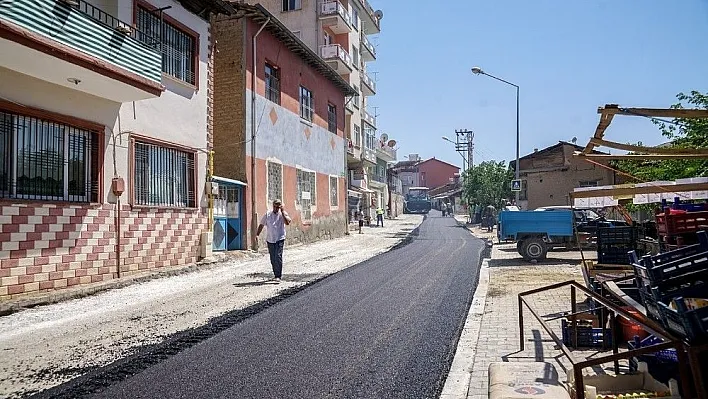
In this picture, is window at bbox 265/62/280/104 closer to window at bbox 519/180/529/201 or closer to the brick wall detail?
the brick wall detail

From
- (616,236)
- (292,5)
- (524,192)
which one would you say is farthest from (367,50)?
(616,236)

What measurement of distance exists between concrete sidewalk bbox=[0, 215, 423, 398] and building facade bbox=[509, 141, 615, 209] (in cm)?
2330

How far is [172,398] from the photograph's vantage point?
173 inches

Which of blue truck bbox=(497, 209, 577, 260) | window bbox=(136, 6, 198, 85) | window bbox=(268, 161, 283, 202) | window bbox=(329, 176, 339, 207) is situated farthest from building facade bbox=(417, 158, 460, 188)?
window bbox=(136, 6, 198, 85)

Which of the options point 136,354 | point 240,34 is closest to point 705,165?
point 136,354

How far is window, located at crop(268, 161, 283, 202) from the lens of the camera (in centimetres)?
1972

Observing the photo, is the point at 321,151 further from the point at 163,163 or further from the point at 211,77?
the point at 163,163

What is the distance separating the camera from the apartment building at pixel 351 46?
3406cm

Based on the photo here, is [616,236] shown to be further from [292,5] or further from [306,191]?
[292,5]

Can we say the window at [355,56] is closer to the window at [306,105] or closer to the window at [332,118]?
the window at [332,118]

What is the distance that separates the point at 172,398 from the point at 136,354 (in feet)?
5.30

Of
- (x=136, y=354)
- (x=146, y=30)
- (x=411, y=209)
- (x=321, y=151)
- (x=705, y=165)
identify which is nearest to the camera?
(x=136, y=354)

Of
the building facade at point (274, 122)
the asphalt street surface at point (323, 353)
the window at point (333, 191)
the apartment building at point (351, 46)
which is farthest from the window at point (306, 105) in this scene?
the asphalt street surface at point (323, 353)

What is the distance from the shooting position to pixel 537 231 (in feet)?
51.0
